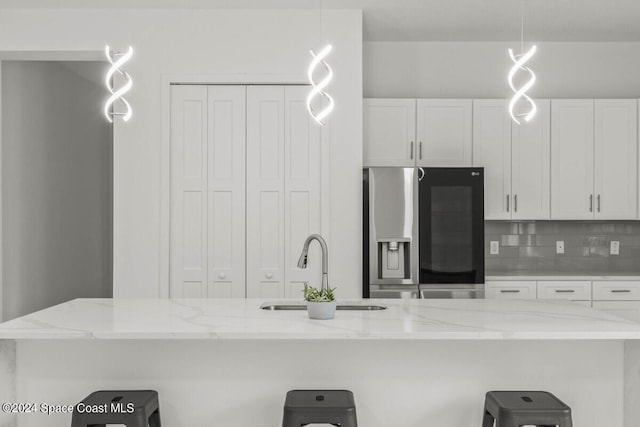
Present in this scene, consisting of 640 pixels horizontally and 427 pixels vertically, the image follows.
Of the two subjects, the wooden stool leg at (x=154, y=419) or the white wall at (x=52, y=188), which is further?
the white wall at (x=52, y=188)

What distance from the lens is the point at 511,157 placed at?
482 cm

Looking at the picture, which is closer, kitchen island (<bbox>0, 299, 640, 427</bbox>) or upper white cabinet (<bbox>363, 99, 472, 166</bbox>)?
kitchen island (<bbox>0, 299, 640, 427</bbox>)

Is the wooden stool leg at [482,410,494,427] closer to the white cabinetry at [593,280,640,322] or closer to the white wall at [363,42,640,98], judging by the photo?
the white cabinetry at [593,280,640,322]

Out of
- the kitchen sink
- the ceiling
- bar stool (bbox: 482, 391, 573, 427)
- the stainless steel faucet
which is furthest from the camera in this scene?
the ceiling

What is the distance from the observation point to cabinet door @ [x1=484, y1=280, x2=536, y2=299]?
4.61 metres

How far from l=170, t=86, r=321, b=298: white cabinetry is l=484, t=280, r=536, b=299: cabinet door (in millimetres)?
1494

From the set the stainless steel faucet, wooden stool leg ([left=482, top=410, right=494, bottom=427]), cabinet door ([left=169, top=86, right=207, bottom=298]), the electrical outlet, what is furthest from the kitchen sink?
the electrical outlet

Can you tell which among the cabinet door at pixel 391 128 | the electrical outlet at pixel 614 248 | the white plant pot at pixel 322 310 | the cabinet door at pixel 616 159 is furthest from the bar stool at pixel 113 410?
the electrical outlet at pixel 614 248

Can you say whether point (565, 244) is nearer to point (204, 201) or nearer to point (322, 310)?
point (204, 201)

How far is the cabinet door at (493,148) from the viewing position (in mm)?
4805

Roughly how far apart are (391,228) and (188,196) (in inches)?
60.1

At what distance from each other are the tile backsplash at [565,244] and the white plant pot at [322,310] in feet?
10.0

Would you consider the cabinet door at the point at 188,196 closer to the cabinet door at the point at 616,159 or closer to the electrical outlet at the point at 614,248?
the cabinet door at the point at 616,159

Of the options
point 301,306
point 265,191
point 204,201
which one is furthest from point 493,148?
point 301,306
